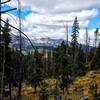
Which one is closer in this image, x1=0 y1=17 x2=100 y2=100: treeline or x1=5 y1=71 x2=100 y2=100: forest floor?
x1=0 y1=17 x2=100 y2=100: treeline

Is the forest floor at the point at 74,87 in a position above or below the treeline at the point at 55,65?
below

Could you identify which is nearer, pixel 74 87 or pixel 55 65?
pixel 74 87

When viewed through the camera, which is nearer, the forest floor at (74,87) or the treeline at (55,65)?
the treeline at (55,65)

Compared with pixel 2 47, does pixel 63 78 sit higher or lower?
lower

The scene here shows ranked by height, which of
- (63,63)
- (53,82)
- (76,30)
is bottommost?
(53,82)

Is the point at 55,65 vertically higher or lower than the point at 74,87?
higher

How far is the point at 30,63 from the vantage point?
90875mm

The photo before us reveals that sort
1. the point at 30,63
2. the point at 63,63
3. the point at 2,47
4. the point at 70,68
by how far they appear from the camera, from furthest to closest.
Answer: the point at 30,63
the point at 70,68
the point at 63,63
the point at 2,47

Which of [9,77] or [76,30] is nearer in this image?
[9,77]

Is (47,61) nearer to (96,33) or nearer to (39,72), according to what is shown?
(96,33)

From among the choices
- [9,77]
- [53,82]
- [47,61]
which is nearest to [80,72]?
[53,82]

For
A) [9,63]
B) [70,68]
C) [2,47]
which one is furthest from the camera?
[70,68]

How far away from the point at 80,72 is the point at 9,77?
4161 centimetres

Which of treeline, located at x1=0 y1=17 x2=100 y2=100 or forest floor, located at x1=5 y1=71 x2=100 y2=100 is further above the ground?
treeline, located at x1=0 y1=17 x2=100 y2=100
